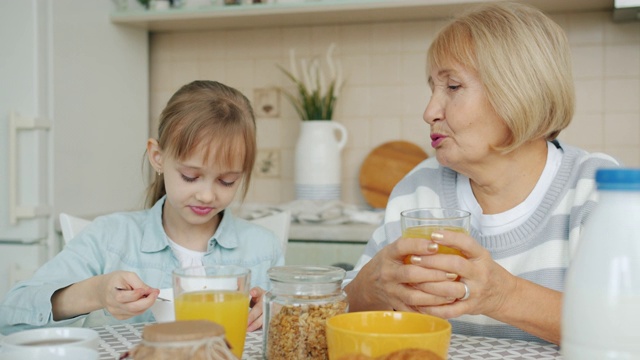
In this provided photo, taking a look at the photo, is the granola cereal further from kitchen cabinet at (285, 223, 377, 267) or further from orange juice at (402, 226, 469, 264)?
kitchen cabinet at (285, 223, 377, 267)

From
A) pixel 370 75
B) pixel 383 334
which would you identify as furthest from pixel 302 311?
pixel 370 75

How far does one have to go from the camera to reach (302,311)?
901 mm

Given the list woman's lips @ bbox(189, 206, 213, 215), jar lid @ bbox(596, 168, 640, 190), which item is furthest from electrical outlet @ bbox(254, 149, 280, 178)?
jar lid @ bbox(596, 168, 640, 190)

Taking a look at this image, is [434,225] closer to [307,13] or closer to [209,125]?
[209,125]

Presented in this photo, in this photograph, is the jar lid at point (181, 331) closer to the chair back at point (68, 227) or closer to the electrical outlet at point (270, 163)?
the chair back at point (68, 227)

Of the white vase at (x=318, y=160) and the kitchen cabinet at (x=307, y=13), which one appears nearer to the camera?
the kitchen cabinet at (x=307, y=13)

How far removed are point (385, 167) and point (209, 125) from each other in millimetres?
1274

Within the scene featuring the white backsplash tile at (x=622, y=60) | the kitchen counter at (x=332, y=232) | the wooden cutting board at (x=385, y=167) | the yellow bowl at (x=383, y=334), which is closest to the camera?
the yellow bowl at (x=383, y=334)

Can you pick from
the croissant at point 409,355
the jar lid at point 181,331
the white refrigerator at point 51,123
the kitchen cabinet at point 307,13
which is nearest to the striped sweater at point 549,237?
the croissant at point 409,355

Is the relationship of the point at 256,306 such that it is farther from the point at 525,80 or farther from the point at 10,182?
the point at 10,182

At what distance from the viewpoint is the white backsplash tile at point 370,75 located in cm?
252

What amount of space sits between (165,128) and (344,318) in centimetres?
81

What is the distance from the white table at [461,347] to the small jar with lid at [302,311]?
10cm

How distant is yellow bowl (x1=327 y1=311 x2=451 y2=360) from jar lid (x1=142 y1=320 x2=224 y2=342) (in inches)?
6.5
